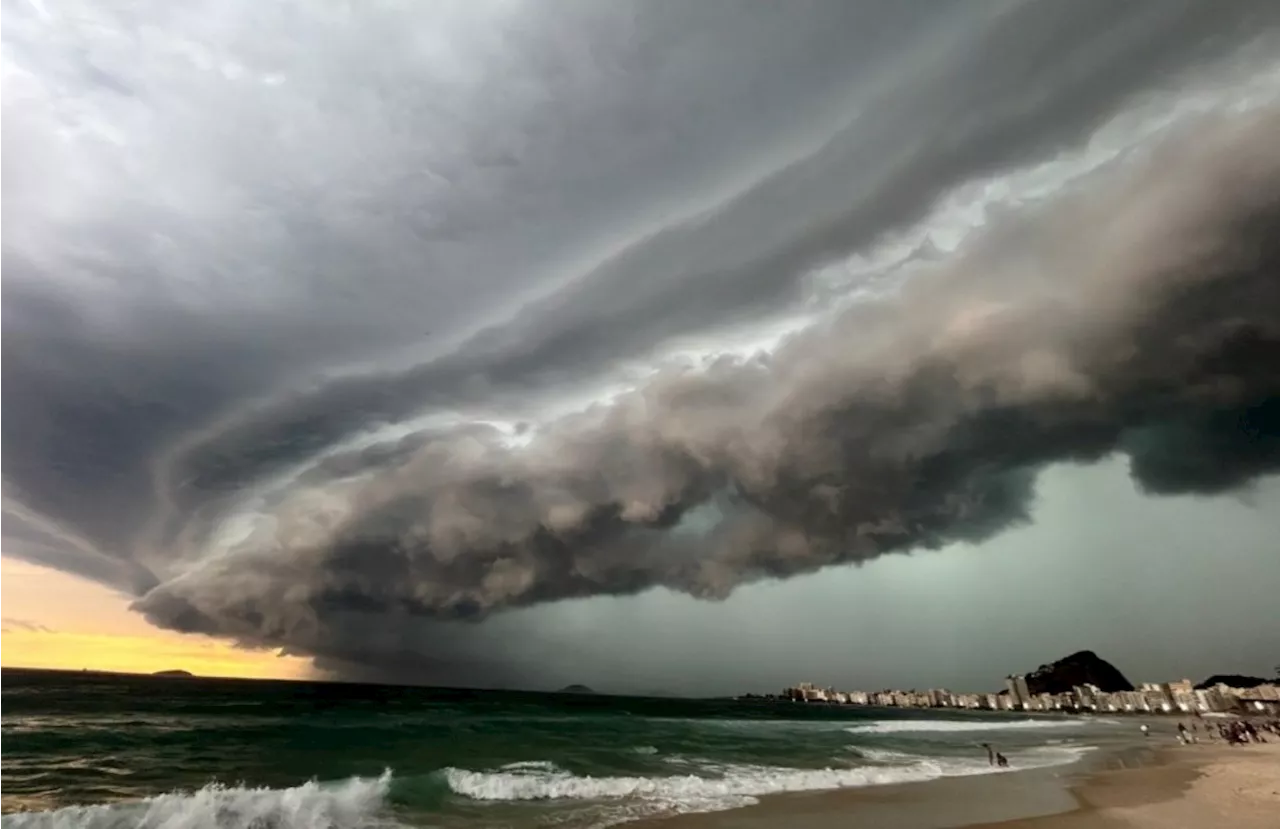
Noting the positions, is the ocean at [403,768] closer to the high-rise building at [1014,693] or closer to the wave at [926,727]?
the wave at [926,727]

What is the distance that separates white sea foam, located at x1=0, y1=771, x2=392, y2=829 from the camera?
51.6 ft

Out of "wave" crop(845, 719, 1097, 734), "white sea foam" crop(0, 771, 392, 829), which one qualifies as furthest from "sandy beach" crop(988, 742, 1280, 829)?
"wave" crop(845, 719, 1097, 734)

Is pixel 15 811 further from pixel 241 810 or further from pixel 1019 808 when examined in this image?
pixel 1019 808

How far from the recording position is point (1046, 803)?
20734mm

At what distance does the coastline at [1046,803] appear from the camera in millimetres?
17047

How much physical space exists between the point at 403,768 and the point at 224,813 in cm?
1085

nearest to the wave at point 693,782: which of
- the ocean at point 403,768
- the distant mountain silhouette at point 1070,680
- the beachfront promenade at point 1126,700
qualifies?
the ocean at point 403,768

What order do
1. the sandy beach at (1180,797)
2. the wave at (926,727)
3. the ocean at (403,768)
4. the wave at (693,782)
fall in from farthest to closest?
the wave at (926,727)
the wave at (693,782)
the ocean at (403,768)
the sandy beach at (1180,797)

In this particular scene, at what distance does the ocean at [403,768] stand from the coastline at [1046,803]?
5.56 feet

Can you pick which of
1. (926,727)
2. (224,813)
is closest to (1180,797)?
(224,813)

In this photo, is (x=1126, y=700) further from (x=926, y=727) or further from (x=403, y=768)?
(x=403, y=768)

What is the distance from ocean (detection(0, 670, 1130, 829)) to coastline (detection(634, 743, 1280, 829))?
1.70 metres

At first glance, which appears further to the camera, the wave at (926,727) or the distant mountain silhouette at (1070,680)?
the distant mountain silhouette at (1070,680)

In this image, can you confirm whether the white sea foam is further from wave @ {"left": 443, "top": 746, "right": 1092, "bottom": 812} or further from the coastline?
the coastline
